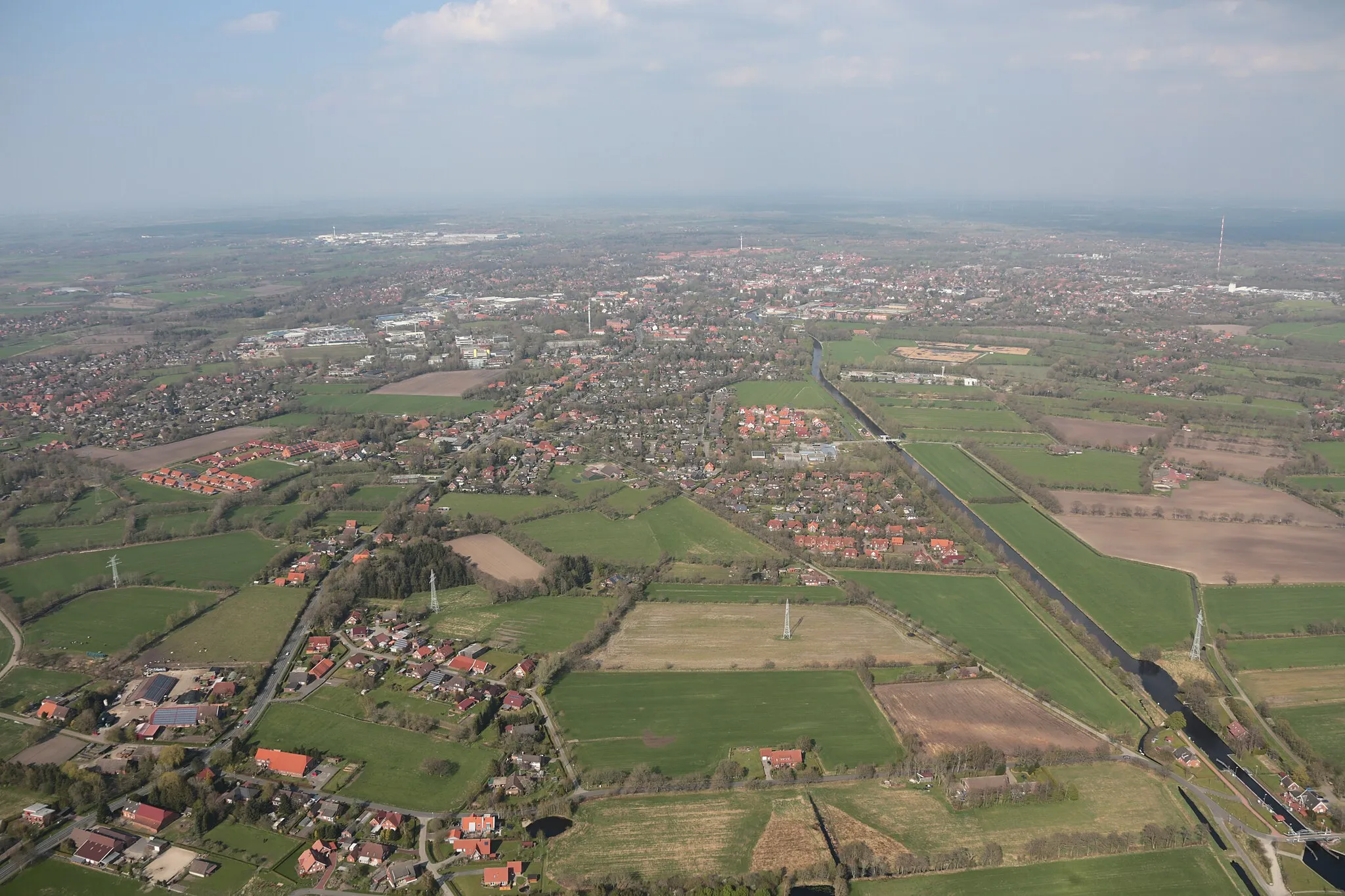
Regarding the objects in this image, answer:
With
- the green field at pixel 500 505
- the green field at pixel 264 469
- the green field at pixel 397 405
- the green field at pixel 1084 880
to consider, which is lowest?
the green field at pixel 1084 880

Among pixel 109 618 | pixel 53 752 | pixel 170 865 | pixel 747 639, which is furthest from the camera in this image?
pixel 109 618

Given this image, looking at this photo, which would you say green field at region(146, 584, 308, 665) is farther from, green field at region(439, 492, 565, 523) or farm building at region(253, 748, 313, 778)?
green field at region(439, 492, 565, 523)

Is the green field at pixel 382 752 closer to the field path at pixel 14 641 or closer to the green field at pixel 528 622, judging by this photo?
the green field at pixel 528 622

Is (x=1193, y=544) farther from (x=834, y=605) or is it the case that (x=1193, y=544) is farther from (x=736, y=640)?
(x=736, y=640)

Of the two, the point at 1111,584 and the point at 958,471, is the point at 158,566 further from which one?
the point at 958,471

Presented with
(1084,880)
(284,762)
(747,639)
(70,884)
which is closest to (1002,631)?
(747,639)

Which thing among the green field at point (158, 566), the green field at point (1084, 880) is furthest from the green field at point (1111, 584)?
the green field at point (158, 566)

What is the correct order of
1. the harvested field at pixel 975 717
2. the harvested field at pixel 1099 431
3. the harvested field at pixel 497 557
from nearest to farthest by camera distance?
the harvested field at pixel 975 717
the harvested field at pixel 497 557
the harvested field at pixel 1099 431
